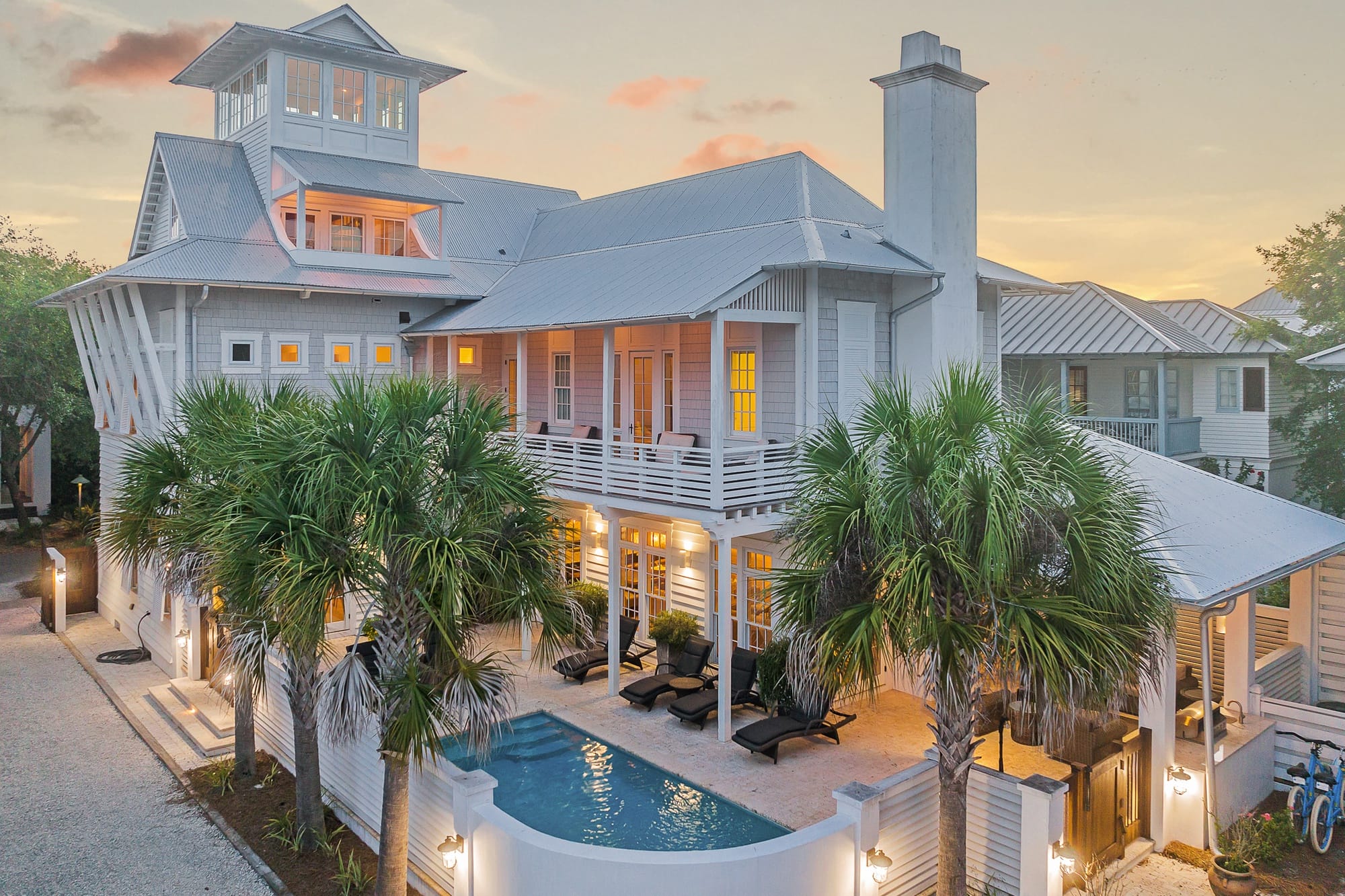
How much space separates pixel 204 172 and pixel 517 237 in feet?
23.8

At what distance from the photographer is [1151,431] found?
76.0ft

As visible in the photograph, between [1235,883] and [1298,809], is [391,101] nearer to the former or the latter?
[1235,883]

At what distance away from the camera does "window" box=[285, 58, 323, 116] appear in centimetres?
2111

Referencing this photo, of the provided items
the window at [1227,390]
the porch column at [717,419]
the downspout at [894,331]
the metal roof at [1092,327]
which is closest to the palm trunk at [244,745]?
the porch column at [717,419]

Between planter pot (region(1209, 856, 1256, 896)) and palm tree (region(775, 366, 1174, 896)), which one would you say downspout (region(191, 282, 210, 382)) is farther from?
planter pot (region(1209, 856, 1256, 896))

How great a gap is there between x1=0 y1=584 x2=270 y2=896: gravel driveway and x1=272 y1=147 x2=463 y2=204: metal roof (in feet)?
36.4

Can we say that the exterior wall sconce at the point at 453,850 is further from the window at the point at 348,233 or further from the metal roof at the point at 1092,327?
the metal roof at the point at 1092,327

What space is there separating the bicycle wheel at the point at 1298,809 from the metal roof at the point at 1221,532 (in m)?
2.52

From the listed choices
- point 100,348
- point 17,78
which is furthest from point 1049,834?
point 17,78

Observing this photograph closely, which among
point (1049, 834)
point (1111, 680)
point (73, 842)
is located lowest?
point (73, 842)

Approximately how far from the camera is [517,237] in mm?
23672

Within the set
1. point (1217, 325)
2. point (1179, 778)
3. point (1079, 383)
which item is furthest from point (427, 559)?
point (1217, 325)

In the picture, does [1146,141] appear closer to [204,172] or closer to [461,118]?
[461,118]

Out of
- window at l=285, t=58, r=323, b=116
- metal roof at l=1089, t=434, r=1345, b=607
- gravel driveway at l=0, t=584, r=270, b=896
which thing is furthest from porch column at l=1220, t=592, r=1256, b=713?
window at l=285, t=58, r=323, b=116
